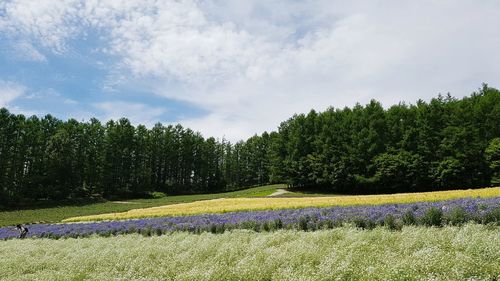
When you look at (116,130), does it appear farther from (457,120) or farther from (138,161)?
(457,120)

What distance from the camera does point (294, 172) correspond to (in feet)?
278

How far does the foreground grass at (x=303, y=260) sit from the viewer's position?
7.60 meters

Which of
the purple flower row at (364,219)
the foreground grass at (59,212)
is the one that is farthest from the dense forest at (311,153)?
the purple flower row at (364,219)

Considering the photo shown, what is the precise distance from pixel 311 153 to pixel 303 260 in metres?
76.4

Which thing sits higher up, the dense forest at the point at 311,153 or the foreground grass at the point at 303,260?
the dense forest at the point at 311,153

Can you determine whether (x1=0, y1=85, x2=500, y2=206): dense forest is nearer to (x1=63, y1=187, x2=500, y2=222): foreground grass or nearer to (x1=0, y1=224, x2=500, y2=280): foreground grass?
(x1=63, y1=187, x2=500, y2=222): foreground grass

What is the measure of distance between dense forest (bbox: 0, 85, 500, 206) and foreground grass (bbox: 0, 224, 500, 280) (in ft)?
187

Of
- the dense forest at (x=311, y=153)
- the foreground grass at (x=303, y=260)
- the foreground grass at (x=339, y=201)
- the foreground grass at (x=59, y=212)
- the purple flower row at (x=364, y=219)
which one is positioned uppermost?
the dense forest at (x=311, y=153)

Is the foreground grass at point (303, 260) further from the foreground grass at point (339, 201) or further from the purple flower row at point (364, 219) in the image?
the foreground grass at point (339, 201)

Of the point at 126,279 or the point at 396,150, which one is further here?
the point at 396,150

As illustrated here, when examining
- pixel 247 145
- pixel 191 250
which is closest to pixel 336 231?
pixel 191 250

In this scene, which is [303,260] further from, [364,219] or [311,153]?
[311,153]

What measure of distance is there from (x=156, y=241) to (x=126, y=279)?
20.2ft

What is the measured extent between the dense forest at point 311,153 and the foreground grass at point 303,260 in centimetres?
5695
